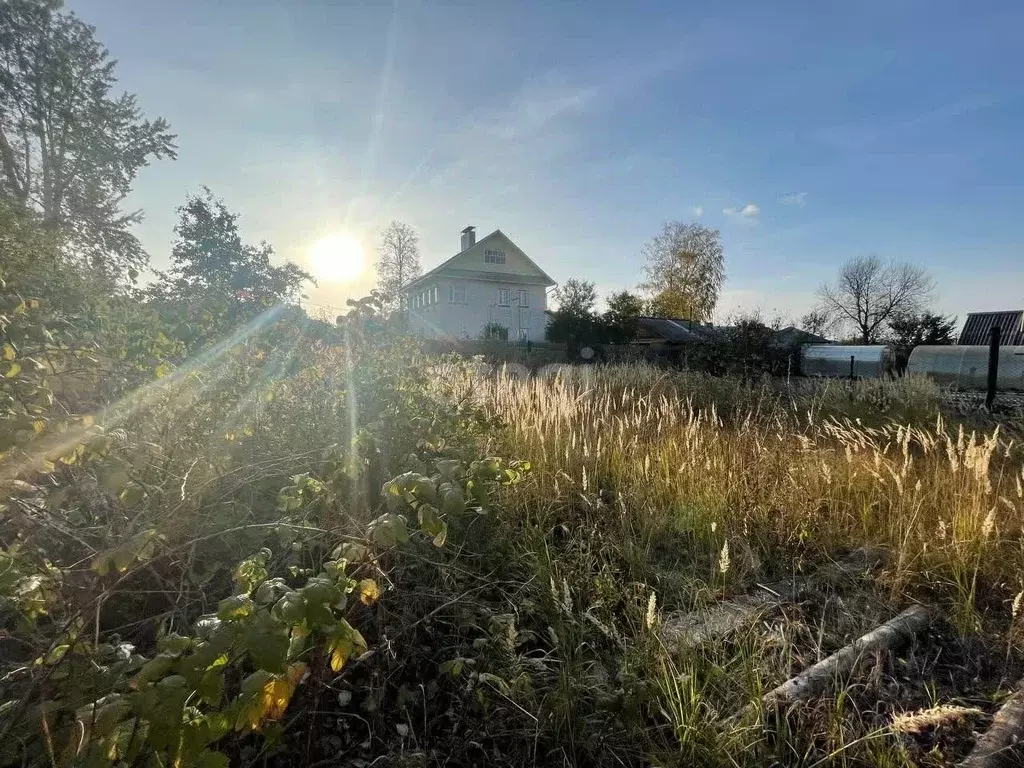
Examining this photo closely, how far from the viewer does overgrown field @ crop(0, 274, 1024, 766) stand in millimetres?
1014

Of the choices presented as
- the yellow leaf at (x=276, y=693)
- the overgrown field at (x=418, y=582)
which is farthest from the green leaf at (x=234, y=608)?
the yellow leaf at (x=276, y=693)

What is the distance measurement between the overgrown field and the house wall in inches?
971

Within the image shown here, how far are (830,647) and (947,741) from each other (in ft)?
1.37

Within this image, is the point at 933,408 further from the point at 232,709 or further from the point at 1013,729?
the point at 232,709

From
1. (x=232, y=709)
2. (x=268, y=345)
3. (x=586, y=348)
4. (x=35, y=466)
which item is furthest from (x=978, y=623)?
(x=586, y=348)

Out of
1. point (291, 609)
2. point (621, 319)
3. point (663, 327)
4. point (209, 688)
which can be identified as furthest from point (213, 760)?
point (663, 327)

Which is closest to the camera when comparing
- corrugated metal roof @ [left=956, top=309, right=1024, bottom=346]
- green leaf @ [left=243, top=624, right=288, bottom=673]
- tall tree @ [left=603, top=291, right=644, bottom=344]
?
green leaf @ [left=243, top=624, right=288, bottom=673]

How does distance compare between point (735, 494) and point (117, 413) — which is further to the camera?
point (735, 494)

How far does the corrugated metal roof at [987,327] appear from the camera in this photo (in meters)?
22.1

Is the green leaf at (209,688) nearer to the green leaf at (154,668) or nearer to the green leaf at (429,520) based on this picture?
the green leaf at (154,668)

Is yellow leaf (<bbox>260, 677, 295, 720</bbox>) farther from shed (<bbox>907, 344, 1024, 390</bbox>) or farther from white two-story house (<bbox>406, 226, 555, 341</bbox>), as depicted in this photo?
white two-story house (<bbox>406, 226, 555, 341</bbox>)

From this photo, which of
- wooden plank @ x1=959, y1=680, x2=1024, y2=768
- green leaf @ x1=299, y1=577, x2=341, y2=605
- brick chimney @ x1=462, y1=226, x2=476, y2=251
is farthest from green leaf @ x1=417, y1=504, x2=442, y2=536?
brick chimney @ x1=462, y1=226, x2=476, y2=251

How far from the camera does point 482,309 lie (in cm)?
2864

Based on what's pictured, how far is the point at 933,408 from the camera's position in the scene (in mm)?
5582
